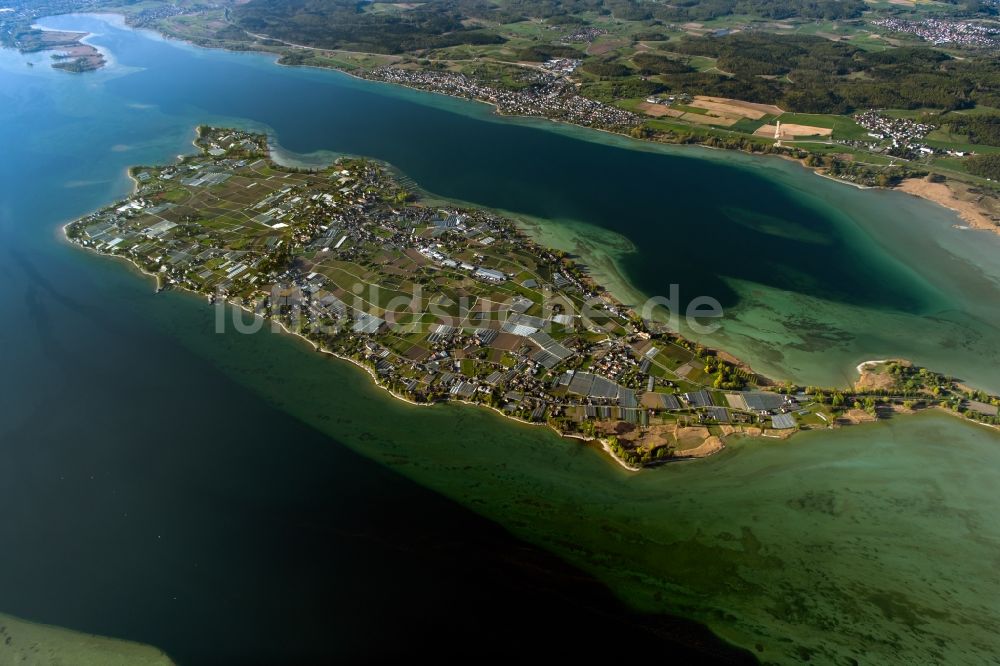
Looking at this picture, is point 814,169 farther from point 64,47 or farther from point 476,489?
point 64,47

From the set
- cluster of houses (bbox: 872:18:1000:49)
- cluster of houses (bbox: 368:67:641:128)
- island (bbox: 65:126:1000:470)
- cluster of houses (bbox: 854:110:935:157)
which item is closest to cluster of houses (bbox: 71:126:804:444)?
island (bbox: 65:126:1000:470)

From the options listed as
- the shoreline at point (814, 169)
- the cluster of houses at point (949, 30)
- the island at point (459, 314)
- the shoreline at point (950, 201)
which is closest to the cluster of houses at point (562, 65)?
the shoreline at point (814, 169)

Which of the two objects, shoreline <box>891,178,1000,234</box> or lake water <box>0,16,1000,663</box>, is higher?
shoreline <box>891,178,1000,234</box>

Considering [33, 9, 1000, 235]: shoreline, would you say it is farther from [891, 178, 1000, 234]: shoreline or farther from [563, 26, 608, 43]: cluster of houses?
[563, 26, 608, 43]: cluster of houses

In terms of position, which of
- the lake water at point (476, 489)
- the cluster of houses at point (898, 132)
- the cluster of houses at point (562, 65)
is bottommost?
the lake water at point (476, 489)

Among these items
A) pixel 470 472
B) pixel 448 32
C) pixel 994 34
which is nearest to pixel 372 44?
pixel 448 32

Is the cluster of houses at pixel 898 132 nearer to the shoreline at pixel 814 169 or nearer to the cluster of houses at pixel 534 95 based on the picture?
the shoreline at pixel 814 169

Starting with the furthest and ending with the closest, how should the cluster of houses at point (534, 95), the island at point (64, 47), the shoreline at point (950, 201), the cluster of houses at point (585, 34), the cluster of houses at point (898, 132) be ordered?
the cluster of houses at point (585, 34) → the island at point (64, 47) → the cluster of houses at point (534, 95) → the cluster of houses at point (898, 132) → the shoreline at point (950, 201)
